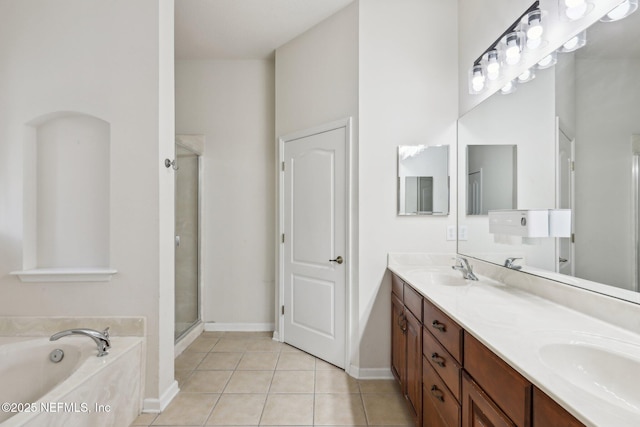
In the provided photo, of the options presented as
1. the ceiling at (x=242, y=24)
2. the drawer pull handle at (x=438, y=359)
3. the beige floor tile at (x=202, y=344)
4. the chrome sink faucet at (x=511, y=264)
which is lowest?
the beige floor tile at (x=202, y=344)

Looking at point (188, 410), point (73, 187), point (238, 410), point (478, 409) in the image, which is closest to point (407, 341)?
point (478, 409)

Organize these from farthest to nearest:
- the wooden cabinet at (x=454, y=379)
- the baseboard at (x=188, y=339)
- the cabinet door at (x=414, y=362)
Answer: the baseboard at (x=188, y=339) < the cabinet door at (x=414, y=362) < the wooden cabinet at (x=454, y=379)

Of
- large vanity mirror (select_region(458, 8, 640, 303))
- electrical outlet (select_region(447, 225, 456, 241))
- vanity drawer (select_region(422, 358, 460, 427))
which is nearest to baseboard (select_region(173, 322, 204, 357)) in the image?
vanity drawer (select_region(422, 358, 460, 427))

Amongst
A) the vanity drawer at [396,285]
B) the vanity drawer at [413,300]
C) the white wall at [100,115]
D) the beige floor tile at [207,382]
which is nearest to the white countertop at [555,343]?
the vanity drawer at [413,300]

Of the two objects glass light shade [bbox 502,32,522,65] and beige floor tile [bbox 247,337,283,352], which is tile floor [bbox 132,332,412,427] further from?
glass light shade [bbox 502,32,522,65]

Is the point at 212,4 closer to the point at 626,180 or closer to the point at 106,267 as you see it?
the point at 106,267

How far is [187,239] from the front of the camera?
9.77 ft

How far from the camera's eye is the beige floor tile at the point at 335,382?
2.08 metres

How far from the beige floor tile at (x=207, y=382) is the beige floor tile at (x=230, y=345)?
414 millimetres

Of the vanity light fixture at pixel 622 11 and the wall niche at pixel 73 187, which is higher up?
the vanity light fixture at pixel 622 11

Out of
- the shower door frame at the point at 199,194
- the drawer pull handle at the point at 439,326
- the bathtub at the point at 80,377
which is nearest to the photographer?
the drawer pull handle at the point at 439,326

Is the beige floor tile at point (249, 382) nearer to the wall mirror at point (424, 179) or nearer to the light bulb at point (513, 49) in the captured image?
the wall mirror at point (424, 179)

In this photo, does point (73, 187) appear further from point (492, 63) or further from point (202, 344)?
point (492, 63)

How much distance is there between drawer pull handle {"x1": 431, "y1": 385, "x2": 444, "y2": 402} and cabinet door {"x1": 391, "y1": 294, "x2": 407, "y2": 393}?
1.59 feet
